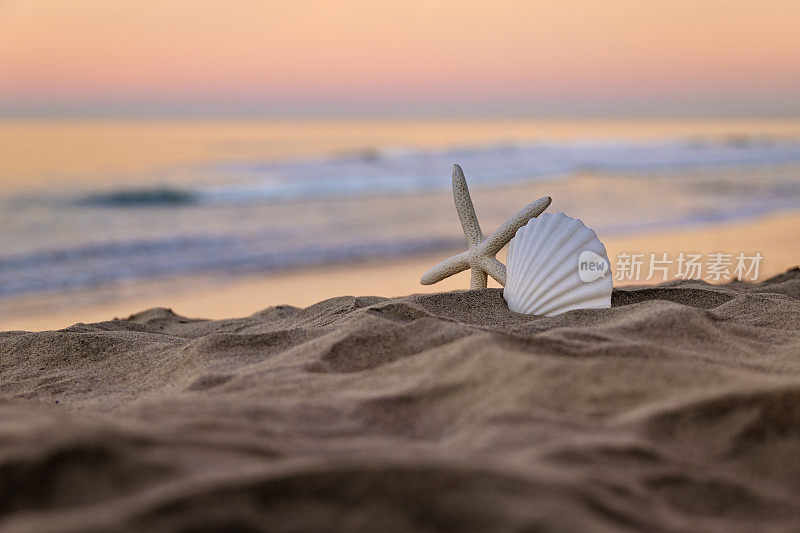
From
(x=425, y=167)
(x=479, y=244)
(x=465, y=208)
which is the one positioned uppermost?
(x=425, y=167)

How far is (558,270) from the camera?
9.88 ft

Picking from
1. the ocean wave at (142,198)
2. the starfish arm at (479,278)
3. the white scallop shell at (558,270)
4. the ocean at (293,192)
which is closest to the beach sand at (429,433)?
the white scallop shell at (558,270)

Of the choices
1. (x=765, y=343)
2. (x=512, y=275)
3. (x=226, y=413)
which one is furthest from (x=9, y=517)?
(x=512, y=275)

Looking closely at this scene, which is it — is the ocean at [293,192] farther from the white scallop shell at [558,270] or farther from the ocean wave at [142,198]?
the white scallop shell at [558,270]

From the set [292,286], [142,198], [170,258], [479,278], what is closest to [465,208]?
[479,278]

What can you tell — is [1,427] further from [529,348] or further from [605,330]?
[605,330]

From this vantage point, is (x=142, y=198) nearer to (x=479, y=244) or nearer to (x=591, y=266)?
(x=479, y=244)

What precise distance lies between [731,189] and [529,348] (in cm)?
1231

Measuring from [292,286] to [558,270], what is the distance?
3.69m

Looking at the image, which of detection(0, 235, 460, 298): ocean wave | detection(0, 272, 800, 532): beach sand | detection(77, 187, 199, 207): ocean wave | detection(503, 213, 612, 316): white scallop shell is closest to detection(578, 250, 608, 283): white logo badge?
detection(503, 213, 612, 316): white scallop shell

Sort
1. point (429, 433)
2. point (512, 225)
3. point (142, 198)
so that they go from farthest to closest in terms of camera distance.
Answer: point (142, 198) → point (512, 225) → point (429, 433)

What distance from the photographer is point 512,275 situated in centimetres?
325

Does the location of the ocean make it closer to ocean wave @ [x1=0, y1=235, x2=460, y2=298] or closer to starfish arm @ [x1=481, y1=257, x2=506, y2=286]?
ocean wave @ [x1=0, y1=235, x2=460, y2=298]

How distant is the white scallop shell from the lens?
2953 mm
